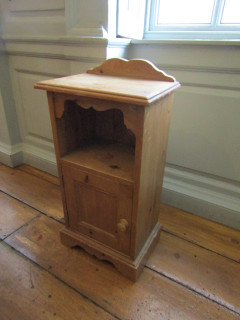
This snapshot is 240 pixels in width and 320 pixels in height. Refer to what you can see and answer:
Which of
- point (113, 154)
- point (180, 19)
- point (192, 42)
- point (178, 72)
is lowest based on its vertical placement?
point (113, 154)

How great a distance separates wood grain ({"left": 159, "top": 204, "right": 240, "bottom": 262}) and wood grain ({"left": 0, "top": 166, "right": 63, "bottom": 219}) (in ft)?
2.14

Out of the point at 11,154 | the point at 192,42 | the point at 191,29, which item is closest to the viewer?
the point at 192,42

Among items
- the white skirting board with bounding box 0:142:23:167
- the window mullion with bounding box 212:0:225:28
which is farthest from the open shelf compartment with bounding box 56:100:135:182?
the white skirting board with bounding box 0:142:23:167

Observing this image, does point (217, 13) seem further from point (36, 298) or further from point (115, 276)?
point (36, 298)

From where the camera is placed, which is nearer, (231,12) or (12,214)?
(231,12)

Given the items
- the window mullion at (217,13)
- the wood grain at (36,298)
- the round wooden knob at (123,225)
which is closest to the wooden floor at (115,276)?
the wood grain at (36,298)

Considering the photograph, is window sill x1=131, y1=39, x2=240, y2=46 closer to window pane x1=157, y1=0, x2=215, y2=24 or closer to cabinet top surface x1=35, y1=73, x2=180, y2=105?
window pane x1=157, y1=0, x2=215, y2=24

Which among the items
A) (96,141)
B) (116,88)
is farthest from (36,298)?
(116,88)

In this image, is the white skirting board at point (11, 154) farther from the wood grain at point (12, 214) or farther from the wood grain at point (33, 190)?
the wood grain at point (12, 214)

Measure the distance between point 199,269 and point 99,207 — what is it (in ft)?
1.85

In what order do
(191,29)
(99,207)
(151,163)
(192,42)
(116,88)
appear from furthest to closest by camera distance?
(191,29) < (192,42) < (99,207) < (151,163) < (116,88)

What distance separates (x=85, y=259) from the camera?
1093 mm

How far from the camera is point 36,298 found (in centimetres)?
92

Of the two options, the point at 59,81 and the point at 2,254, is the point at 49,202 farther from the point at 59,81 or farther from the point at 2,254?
the point at 59,81
